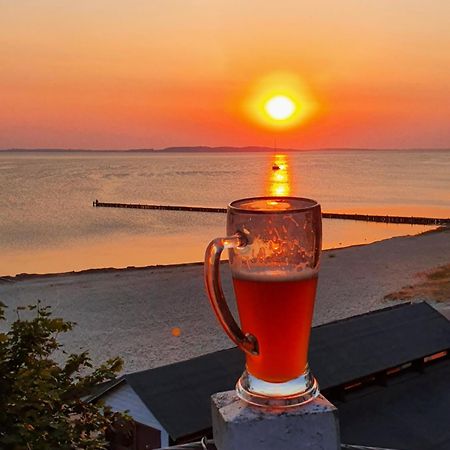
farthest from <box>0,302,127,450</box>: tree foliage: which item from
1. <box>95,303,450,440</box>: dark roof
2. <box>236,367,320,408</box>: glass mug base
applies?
<box>236,367,320,408</box>: glass mug base

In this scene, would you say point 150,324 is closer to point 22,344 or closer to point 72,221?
point 22,344

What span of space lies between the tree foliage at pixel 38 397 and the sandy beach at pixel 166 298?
11043mm

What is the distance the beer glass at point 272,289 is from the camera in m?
1.53

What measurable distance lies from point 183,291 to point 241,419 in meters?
33.5

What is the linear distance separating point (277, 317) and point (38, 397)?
175 inches

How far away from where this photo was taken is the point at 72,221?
77562 mm

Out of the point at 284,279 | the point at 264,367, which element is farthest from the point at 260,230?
the point at 264,367

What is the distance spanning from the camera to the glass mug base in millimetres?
1511

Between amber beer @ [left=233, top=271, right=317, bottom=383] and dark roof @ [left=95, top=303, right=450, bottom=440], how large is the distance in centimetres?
770

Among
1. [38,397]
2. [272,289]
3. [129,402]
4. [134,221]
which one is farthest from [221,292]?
[134,221]

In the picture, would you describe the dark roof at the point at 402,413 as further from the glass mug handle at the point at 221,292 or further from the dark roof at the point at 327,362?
the glass mug handle at the point at 221,292

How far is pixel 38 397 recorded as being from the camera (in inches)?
209

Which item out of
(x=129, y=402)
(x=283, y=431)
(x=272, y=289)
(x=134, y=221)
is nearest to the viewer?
(x=283, y=431)

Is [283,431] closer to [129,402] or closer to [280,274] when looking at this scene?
[280,274]
